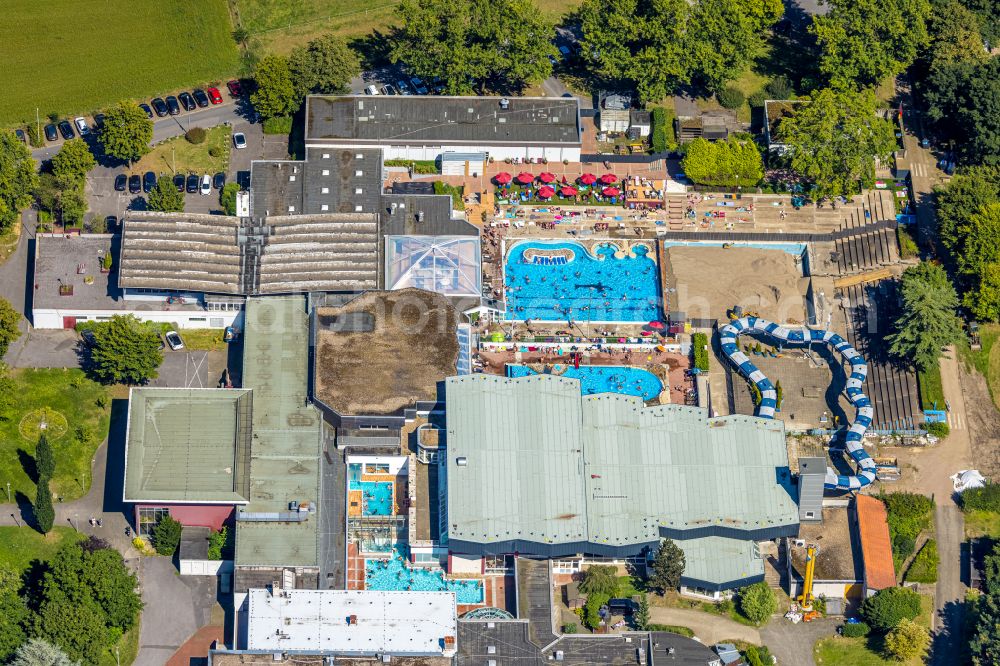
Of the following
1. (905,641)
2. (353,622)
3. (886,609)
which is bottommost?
(905,641)

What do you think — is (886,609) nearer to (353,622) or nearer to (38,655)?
(353,622)

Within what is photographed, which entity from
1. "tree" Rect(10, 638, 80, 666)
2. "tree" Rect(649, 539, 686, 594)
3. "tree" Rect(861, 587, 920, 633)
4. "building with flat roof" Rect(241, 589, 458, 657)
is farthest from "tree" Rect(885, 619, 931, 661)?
"tree" Rect(10, 638, 80, 666)

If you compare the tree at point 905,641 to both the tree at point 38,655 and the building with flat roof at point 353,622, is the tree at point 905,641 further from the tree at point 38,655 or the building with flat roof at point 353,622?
the tree at point 38,655

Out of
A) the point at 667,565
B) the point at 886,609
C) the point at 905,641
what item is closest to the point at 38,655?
the point at 667,565

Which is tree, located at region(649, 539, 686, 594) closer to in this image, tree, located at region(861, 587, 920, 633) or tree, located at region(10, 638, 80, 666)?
tree, located at region(861, 587, 920, 633)

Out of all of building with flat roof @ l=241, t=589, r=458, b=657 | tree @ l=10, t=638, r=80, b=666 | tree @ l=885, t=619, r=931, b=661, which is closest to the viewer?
tree @ l=10, t=638, r=80, b=666

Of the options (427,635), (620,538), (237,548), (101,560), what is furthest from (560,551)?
(101,560)
